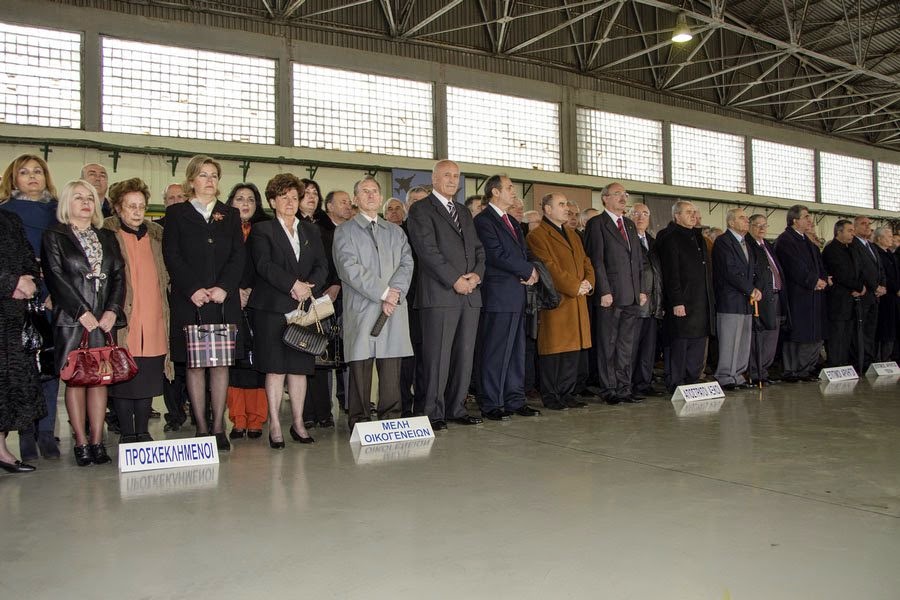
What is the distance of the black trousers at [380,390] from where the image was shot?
4680 millimetres

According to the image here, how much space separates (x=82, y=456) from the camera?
12.6ft

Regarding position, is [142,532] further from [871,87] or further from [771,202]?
[871,87]

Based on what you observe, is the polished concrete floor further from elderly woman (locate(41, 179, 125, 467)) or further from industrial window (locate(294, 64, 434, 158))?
industrial window (locate(294, 64, 434, 158))

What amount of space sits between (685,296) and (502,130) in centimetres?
964

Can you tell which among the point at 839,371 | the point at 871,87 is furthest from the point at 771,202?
the point at 839,371

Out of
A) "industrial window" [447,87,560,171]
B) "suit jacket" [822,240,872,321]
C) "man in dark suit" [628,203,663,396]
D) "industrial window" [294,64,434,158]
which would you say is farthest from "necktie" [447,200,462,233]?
"industrial window" [447,87,560,171]

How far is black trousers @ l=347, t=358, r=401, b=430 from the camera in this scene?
15.4 ft

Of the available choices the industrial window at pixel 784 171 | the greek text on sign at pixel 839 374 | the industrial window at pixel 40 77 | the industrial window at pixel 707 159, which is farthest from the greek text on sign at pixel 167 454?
the industrial window at pixel 784 171

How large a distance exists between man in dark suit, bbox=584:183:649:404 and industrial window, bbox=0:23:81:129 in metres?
8.78

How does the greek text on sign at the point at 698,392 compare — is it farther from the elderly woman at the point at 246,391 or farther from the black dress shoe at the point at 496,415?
the elderly woman at the point at 246,391

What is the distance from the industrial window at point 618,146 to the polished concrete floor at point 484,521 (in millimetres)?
12873

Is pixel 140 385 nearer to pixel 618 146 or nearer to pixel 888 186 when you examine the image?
pixel 618 146

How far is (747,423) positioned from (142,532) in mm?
3686

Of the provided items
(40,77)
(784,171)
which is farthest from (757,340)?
(784,171)
